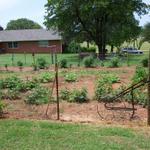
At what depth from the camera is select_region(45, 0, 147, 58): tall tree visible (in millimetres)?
38031

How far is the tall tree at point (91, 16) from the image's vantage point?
3803 cm

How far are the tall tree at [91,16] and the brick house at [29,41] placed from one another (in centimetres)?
1452

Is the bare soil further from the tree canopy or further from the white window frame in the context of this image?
the tree canopy

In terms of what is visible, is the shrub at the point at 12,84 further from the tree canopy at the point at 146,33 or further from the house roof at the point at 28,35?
the tree canopy at the point at 146,33

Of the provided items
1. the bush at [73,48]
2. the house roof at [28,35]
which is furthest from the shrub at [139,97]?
the house roof at [28,35]

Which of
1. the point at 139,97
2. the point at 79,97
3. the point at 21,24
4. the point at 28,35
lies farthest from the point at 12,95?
the point at 21,24

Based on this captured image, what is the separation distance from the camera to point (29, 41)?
57.4 metres

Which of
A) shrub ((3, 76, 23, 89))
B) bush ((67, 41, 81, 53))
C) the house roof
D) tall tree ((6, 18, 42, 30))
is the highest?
tall tree ((6, 18, 42, 30))

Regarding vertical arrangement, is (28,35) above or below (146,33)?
below

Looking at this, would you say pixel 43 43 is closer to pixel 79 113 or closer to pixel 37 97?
Answer: pixel 37 97

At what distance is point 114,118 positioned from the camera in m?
8.78

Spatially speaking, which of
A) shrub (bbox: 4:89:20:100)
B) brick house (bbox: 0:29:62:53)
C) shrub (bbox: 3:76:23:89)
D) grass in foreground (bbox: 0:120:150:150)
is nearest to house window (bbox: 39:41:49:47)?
brick house (bbox: 0:29:62:53)

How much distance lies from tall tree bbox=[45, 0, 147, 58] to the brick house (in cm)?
1452

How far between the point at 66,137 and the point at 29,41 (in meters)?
51.3
